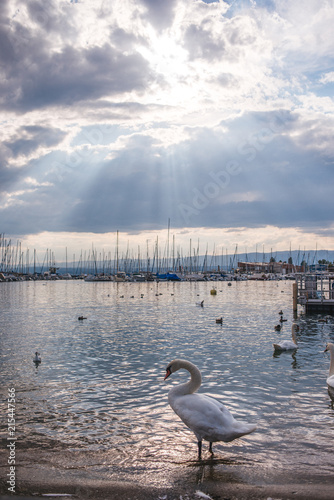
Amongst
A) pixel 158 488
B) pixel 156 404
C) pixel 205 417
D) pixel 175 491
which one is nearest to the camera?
pixel 175 491

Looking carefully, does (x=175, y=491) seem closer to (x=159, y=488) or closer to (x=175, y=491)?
(x=175, y=491)

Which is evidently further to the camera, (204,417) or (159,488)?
(204,417)

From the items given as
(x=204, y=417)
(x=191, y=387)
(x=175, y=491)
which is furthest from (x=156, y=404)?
(x=175, y=491)

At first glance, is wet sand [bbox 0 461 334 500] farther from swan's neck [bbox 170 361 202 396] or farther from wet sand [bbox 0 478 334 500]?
swan's neck [bbox 170 361 202 396]

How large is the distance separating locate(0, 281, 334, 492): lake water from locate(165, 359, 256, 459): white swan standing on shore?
657mm

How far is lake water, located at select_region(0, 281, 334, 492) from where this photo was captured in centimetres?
792

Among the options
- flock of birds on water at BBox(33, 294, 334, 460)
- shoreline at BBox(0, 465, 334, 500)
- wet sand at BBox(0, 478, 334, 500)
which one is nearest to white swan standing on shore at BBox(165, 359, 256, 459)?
flock of birds on water at BBox(33, 294, 334, 460)

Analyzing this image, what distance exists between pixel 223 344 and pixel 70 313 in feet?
72.8

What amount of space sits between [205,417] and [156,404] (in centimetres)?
461

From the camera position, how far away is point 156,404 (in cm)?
1203

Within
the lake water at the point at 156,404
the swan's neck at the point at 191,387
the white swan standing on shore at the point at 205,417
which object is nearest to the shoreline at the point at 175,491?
the lake water at the point at 156,404

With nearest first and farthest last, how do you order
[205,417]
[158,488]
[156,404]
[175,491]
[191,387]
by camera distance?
1. [175,491]
2. [158,488]
3. [205,417]
4. [191,387]
5. [156,404]

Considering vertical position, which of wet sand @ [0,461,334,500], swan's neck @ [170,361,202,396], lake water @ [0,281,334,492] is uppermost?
swan's neck @ [170,361,202,396]

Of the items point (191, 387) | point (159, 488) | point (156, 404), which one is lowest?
point (156, 404)
